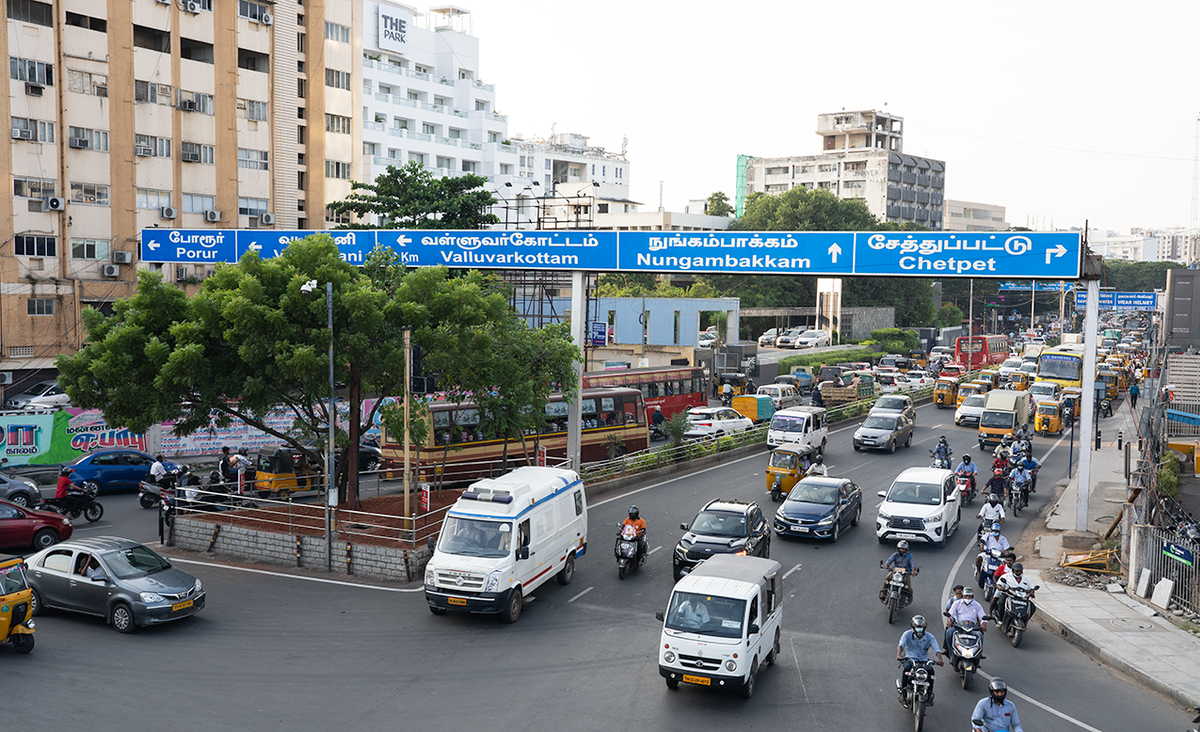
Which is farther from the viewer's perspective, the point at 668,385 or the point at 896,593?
the point at 668,385

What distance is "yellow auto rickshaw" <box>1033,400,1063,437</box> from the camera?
4247 centimetres

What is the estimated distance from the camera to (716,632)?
523 inches

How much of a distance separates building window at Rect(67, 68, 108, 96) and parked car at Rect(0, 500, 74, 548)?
29.3 meters

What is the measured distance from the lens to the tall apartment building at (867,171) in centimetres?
13825

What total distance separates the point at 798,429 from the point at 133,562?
79.1ft

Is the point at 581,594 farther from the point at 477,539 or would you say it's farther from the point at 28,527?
the point at 28,527

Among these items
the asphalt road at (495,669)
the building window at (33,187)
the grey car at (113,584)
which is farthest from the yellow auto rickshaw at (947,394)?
the building window at (33,187)

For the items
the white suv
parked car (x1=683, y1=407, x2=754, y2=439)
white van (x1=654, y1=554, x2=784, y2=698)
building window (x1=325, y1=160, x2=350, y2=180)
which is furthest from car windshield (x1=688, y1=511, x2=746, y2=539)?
building window (x1=325, y1=160, x2=350, y2=180)

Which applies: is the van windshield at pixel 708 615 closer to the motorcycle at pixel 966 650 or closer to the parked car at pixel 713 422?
the motorcycle at pixel 966 650

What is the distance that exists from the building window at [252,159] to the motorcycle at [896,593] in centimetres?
4452

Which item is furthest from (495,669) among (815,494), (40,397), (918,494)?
(40,397)

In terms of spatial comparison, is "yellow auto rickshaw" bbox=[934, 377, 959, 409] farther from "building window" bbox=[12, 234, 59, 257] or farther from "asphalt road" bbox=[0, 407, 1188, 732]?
"building window" bbox=[12, 234, 59, 257]

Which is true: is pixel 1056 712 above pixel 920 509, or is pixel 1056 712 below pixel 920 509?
below

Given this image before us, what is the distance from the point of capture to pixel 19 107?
138ft
